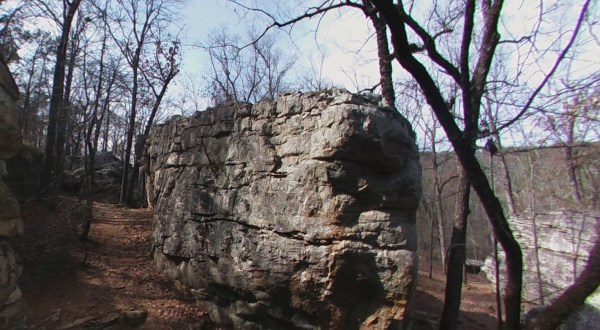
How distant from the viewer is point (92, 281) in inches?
284

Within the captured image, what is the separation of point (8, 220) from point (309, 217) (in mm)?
3681

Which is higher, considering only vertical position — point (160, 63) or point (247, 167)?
point (160, 63)

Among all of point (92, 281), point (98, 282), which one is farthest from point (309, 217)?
point (92, 281)

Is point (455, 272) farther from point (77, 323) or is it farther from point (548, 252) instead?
point (77, 323)

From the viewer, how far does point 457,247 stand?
722cm

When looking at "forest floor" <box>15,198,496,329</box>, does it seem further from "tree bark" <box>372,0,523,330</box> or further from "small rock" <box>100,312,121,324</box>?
"tree bark" <box>372,0,523,330</box>

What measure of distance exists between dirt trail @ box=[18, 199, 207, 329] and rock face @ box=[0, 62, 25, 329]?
2042 millimetres

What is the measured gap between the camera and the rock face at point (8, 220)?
3.90 meters

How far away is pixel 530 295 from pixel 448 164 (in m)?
13.2

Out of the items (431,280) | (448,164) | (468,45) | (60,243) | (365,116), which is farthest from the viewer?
(448,164)

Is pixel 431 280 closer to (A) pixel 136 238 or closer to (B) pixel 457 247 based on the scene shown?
(B) pixel 457 247

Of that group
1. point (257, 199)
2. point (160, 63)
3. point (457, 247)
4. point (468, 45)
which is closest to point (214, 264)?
point (257, 199)

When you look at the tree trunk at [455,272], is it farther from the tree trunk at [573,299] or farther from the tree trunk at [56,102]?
the tree trunk at [56,102]

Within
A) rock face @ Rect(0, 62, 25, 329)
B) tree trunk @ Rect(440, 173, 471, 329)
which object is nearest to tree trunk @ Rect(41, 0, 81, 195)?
rock face @ Rect(0, 62, 25, 329)
